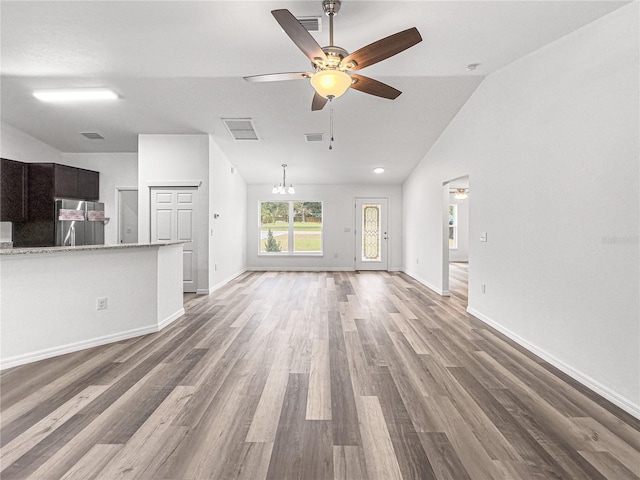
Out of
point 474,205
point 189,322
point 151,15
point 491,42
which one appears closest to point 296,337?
point 189,322

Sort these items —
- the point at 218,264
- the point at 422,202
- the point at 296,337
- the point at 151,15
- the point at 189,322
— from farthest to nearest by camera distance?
the point at 422,202
the point at 218,264
the point at 189,322
the point at 296,337
the point at 151,15

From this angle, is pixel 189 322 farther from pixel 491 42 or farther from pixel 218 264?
pixel 491 42

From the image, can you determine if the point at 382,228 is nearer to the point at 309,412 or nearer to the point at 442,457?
the point at 309,412

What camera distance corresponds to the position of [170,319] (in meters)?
4.04

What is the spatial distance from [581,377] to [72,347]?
173 inches

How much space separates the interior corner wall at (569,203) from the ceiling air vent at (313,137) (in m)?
2.59

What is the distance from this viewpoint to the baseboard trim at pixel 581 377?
213cm

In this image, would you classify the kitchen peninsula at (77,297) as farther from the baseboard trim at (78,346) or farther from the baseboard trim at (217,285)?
the baseboard trim at (217,285)

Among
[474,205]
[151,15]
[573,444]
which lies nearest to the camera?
[573,444]

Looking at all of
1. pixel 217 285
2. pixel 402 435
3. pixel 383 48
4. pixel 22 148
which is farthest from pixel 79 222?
pixel 402 435

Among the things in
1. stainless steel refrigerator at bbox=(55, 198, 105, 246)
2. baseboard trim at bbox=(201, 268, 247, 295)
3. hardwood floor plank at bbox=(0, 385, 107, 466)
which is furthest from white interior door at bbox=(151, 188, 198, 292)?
hardwood floor plank at bbox=(0, 385, 107, 466)

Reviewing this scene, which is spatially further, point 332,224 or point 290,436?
point 332,224

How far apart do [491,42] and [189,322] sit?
450 cm

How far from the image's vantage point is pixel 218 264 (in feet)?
21.1
